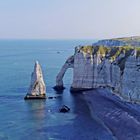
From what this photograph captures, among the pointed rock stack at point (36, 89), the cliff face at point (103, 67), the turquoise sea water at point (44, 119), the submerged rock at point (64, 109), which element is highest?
the cliff face at point (103, 67)

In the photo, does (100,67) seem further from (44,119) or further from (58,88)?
(44,119)

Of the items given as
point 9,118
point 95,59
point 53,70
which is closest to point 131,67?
point 95,59

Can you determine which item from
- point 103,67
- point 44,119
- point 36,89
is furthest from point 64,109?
point 103,67

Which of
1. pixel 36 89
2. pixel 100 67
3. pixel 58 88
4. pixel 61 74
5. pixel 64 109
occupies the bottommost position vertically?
pixel 58 88

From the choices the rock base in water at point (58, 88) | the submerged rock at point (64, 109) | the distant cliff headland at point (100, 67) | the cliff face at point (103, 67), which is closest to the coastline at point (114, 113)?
the cliff face at point (103, 67)

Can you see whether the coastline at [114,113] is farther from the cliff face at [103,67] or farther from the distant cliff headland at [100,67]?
the distant cliff headland at [100,67]

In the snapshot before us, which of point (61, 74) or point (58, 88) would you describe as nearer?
point (58, 88)

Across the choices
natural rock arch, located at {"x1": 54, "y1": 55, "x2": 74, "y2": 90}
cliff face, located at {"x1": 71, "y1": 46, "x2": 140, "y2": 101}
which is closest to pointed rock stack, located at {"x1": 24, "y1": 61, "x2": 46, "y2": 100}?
cliff face, located at {"x1": 71, "y1": 46, "x2": 140, "y2": 101}

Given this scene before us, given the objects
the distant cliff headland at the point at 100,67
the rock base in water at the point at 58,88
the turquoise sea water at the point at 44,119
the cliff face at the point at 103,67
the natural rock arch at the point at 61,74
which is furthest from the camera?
the natural rock arch at the point at 61,74

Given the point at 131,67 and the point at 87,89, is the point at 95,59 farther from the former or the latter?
the point at 131,67
